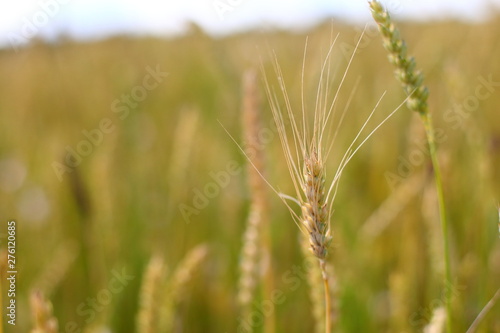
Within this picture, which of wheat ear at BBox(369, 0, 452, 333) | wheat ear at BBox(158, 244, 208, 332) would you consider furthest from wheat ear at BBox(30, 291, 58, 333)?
wheat ear at BBox(369, 0, 452, 333)

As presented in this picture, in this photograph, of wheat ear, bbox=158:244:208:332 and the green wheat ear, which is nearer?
the green wheat ear

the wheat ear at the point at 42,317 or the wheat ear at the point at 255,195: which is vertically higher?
the wheat ear at the point at 255,195

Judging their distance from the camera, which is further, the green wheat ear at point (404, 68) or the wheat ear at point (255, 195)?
the wheat ear at point (255, 195)

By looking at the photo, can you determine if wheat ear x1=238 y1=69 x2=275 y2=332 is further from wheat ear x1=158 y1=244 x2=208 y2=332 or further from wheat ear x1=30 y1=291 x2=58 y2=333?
wheat ear x1=30 y1=291 x2=58 y2=333

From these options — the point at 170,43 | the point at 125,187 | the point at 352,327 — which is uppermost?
the point at 170,43

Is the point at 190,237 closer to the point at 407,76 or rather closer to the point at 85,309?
the point at 85,309

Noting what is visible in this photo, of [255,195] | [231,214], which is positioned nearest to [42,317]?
[255,195]

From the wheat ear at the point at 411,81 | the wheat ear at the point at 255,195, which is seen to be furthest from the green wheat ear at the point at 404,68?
the wheat ear at the point at 255,195

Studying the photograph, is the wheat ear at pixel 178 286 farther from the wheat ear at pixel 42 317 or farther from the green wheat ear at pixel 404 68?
the green wheat ear at pixel 404 68

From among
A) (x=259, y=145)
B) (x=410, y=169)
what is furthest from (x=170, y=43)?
(x=259, y=145)
